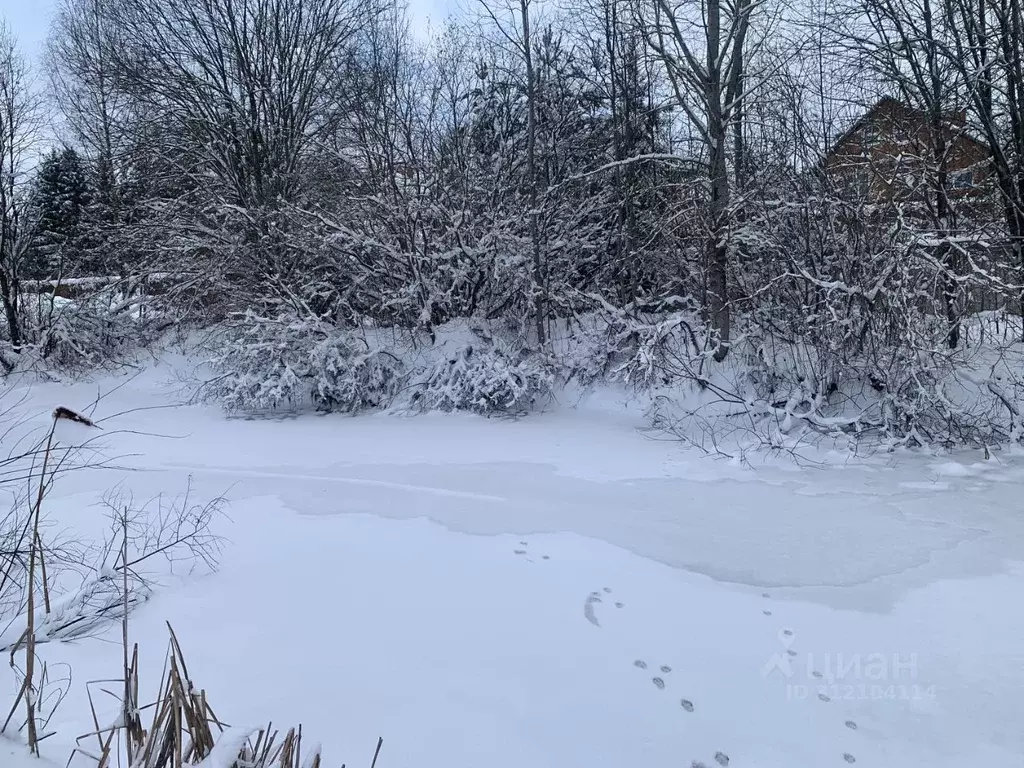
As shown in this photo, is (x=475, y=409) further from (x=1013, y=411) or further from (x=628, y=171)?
(x=1013, y=411)

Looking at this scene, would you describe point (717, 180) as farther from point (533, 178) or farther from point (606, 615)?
point (606, 615)

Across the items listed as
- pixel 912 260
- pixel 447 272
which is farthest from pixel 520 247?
pixel 912 260

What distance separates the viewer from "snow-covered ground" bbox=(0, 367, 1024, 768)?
8.23 feet

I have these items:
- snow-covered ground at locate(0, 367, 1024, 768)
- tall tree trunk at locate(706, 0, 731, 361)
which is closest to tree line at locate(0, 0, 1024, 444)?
tall tree trunk at locate(706, 0, 731, 361)

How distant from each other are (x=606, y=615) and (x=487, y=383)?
6.35 meters

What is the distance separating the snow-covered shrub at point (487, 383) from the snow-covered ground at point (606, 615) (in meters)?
3.34

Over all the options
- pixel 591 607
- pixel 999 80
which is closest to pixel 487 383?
pixel 591 607

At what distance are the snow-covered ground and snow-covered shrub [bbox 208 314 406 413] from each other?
401 cm

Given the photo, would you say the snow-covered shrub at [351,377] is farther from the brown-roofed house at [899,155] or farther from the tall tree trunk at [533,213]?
the brown-roofed house at [899,155]

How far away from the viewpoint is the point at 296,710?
8.32ft

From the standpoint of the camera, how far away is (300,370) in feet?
34.5

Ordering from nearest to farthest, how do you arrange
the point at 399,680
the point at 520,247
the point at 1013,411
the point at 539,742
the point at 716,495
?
the point at 539,742
the point at 399,680
the point at 716,495
the point at 1013,411
the point at 520,247

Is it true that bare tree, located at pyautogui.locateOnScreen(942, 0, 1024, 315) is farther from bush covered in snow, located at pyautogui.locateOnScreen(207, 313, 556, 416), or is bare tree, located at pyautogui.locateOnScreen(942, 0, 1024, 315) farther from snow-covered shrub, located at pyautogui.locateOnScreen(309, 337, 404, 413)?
snow-covered shrub, located at pyautogui.locateOnScreen(309, 337, 404, 413)

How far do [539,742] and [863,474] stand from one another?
506 cm
